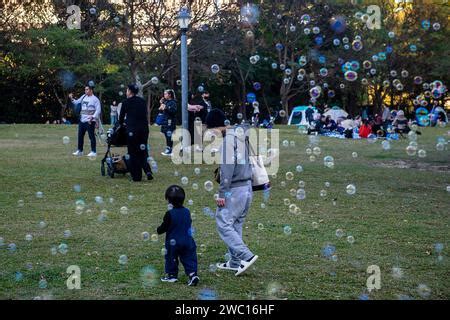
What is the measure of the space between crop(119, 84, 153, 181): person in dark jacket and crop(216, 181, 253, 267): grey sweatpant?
20.4 feet

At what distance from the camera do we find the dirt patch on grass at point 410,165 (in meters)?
16.1

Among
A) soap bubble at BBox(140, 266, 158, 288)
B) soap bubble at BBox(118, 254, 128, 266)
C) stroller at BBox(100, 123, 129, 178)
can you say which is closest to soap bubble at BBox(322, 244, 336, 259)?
soap bubble at BBox(140, 266, 158, 288)

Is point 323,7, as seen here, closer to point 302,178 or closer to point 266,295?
point 302,178

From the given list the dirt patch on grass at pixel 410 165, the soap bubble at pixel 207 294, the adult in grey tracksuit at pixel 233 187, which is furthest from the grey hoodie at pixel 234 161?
the dirt patch on grass at pixel 410 165

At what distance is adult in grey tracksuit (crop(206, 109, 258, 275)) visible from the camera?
6.11 metres

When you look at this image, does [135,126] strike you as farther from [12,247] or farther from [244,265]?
[244,265]

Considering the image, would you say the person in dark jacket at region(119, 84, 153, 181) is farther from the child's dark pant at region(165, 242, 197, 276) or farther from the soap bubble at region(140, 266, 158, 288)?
the child's dark pant at region(165, 242, 197, 276)

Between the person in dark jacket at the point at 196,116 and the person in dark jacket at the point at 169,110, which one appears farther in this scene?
the person in dark jacket at the point at 196,116

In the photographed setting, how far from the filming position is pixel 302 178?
1348 cm

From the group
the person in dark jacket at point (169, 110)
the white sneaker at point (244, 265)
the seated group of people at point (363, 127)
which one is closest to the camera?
the white sneaker at point (244, 265)

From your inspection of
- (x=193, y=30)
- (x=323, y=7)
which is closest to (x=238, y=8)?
(x=193, y=30)

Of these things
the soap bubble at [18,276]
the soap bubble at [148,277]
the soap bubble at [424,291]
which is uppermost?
the soap bubble at [18,276]

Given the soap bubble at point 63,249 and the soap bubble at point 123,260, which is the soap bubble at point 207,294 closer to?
the soap bubble at point 123,260

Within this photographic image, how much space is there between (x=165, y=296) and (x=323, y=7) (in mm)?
34749
